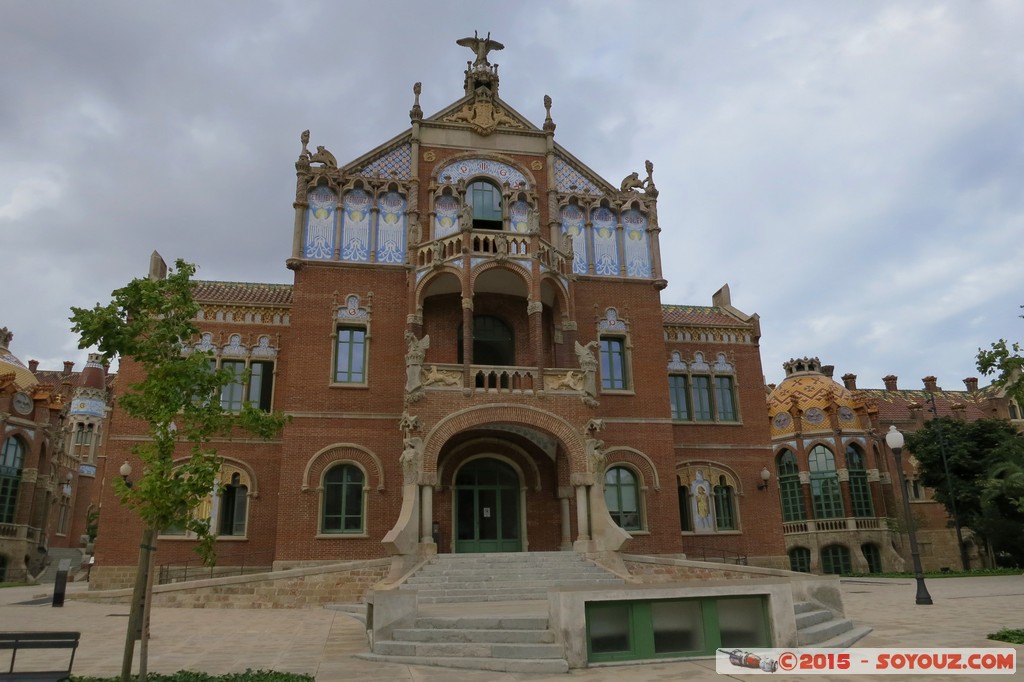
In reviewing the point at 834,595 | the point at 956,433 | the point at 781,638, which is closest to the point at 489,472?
the point at 834,595

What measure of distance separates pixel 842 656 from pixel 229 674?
7.73 metres

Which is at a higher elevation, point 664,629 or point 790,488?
point 790,488

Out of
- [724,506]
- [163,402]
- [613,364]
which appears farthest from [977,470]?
[163,402]

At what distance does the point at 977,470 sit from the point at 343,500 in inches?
1146

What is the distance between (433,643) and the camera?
1034 cm

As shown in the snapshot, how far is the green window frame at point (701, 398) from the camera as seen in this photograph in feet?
88.4

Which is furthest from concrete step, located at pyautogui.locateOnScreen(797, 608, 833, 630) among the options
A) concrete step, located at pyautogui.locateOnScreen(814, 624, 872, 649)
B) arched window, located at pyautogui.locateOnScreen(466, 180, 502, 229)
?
arched window, located at pyautogui.locateOnScreen(466, 180, 502, 229)

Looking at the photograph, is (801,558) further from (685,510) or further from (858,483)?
(685,510)

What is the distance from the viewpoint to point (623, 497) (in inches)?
910

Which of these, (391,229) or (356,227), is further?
(391,229)

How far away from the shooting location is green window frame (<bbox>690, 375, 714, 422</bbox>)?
26.9 metres

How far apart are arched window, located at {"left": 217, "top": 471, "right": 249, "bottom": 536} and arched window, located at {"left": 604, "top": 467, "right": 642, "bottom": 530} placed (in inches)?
444

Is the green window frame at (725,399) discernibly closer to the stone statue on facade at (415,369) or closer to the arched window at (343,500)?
the stone statue on facade at (415,369)

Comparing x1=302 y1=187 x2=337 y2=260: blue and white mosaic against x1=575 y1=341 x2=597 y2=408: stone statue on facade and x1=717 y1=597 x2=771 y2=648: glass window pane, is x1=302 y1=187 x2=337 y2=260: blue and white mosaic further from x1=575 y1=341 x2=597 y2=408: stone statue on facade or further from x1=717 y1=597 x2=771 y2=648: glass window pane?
x1=717 y1=597 x2=771 y2=648: glass window pane
